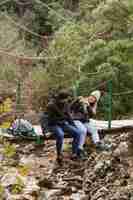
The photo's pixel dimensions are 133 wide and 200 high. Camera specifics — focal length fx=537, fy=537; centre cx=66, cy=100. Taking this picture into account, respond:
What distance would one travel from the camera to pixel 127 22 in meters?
11.1

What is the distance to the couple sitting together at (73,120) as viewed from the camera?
6.04 meters

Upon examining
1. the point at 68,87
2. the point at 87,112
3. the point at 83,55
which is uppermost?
the point at 87,112

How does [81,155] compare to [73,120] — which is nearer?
[73,120]

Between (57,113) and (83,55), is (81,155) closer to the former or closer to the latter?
(57,113)

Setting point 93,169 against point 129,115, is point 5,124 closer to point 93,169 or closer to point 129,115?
point 93,169

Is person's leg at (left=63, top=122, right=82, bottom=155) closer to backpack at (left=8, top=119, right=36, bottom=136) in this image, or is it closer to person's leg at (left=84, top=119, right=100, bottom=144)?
person's leg at (left=84, top=119, right=100, bottom=144)

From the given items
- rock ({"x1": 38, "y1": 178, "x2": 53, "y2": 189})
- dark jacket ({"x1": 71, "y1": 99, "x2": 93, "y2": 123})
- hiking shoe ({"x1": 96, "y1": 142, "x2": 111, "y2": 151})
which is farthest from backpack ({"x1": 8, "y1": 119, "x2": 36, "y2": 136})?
rock ({"x1": 38, "y1": 178, "x2": 53, "y2": 189})

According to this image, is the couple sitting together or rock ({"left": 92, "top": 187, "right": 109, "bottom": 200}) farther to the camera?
the couple sitting together

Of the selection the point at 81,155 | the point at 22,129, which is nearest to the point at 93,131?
the point at 81,155

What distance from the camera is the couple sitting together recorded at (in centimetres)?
604

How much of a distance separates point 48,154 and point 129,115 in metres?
3.54

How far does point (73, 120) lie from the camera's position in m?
6.36

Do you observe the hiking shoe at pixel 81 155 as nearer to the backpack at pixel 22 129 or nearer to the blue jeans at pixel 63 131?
the blue jeans at pixel 63 131

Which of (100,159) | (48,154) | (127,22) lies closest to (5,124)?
(100,159)
